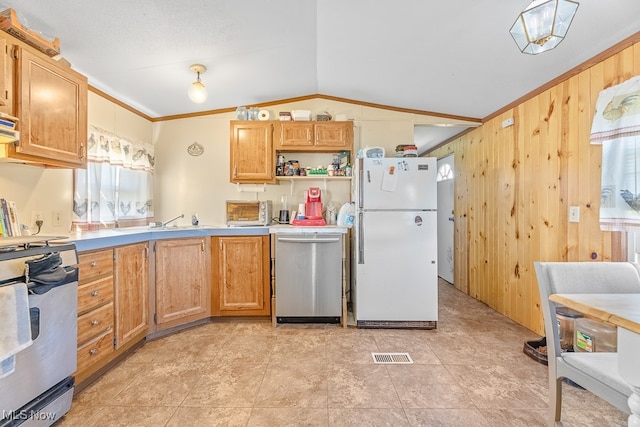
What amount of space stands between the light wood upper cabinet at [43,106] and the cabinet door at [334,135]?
1.98 meters

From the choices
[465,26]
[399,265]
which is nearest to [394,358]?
[399,265]

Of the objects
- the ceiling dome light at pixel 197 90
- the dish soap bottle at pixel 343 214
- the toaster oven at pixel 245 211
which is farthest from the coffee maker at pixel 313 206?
the ceiling dome light at pixel 197 90

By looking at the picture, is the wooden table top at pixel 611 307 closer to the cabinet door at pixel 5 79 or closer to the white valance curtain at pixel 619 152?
the white valance curtain at pixel 619 152

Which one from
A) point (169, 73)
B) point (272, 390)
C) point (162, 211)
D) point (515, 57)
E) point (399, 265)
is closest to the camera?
point (272, 390)

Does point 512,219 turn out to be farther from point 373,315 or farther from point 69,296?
point 69,296

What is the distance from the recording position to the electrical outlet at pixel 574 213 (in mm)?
2066

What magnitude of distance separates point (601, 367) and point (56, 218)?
335cm

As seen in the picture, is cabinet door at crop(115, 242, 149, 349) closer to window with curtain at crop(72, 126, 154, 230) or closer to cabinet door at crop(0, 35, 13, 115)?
window with curtain at crop(72, 126, 154, 230)

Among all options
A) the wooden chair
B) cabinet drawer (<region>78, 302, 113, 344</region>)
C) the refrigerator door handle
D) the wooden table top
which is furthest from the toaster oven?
the wooden table top

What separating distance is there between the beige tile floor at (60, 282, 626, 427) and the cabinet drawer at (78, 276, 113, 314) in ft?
1.70

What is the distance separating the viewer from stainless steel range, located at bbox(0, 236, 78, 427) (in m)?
1.21

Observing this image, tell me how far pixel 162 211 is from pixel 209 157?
2.81 feet

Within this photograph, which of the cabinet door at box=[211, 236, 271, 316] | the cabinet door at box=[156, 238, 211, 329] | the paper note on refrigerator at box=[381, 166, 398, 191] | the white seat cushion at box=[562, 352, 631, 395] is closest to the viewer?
the white seat cushion at box=[562, 352, 631, 395]

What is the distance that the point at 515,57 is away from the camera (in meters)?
2.08
